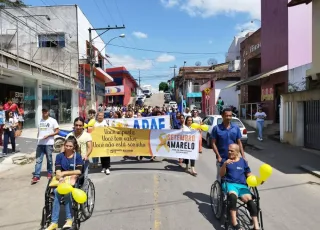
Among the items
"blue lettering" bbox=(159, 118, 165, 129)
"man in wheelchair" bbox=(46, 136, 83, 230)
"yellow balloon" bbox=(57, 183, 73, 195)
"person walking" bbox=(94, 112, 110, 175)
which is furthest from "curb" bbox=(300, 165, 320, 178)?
"yellow balloon" bbox=(57, 183, 73, 195)

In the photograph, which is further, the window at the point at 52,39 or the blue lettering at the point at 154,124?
the window at the point at 52,39

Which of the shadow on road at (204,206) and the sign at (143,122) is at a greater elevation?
the sign at (143,122)

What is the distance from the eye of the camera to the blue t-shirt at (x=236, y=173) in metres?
5.06

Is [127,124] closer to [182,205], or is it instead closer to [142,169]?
[142,169]

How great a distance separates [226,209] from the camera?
485 centimetres

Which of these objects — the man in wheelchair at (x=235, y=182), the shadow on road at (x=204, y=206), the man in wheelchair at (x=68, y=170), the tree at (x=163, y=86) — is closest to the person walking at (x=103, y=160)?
the shadow on road at (x=204, y=206)

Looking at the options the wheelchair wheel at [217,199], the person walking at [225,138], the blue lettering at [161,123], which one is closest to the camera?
the wheelchair wheel at [217,199]

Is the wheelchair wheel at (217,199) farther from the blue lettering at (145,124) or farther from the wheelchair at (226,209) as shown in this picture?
the blue lettering at (145,124)

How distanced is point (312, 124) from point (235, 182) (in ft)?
32.9

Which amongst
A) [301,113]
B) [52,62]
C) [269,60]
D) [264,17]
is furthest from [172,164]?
[52,62]

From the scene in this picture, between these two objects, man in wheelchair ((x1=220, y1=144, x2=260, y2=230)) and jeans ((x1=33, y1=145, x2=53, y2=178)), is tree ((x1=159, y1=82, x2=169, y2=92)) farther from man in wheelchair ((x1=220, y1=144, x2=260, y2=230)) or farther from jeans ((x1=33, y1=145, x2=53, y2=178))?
man in wheelchair ((x1=220, y1=144, x2=260, y2=230))

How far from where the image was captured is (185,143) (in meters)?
9.61

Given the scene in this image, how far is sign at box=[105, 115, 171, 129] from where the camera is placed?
1148 cm

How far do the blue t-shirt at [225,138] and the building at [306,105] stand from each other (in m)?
8.41
